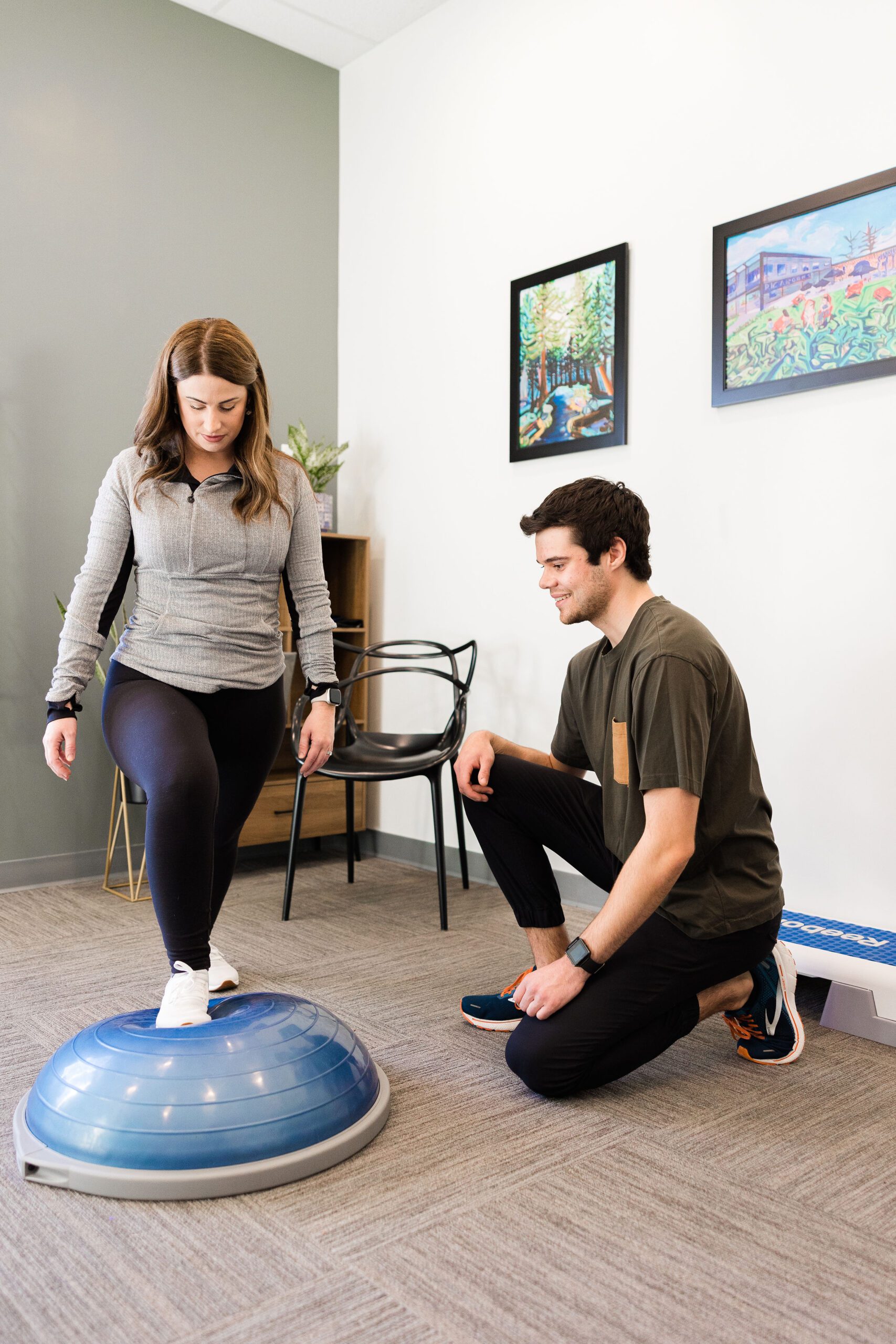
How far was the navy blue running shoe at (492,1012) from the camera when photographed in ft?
6.81

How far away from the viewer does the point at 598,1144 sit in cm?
160

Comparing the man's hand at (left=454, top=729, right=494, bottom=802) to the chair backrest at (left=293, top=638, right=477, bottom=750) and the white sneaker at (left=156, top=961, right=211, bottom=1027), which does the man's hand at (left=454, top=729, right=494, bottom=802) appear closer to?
the white sneaker at (left=156, top=961, right=211, bottom=1027)

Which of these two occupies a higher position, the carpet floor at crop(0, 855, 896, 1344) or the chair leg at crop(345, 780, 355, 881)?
the chair leg at crop(345, 780, 355, 881)

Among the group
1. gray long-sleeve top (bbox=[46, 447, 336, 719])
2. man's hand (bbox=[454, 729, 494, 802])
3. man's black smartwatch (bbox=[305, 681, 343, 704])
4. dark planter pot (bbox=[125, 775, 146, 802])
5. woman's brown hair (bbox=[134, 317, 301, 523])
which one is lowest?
dark planter pot (bbox=[125, 775, 146, 802])

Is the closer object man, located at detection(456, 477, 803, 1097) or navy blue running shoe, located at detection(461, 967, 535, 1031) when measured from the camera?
man, located at detection(456, 477, 803, 1097)

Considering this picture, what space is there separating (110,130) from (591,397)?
1.84 meters

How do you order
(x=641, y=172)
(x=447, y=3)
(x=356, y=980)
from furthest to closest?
(x=447, y=3)
(x=641, y=172)
(x=356, y=980)

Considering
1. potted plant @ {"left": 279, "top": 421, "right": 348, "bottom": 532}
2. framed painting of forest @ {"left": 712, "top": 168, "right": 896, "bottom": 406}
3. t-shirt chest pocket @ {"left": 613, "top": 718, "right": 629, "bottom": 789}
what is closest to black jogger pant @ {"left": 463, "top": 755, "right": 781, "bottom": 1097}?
t-shirt chest pocket @ {"left": 613, "top": 718, "right": 629, "bottom": 789}

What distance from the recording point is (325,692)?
2.13 m

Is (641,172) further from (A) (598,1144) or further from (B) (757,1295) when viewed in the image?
(B) (757,1295)

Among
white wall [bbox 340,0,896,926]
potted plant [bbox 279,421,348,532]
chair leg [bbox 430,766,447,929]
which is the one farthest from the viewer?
potted plant [bbox 279,421,348,532]

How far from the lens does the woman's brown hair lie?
1.90 meters

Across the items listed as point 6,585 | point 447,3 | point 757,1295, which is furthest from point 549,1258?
point 447,3

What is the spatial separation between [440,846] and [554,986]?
1.21m
